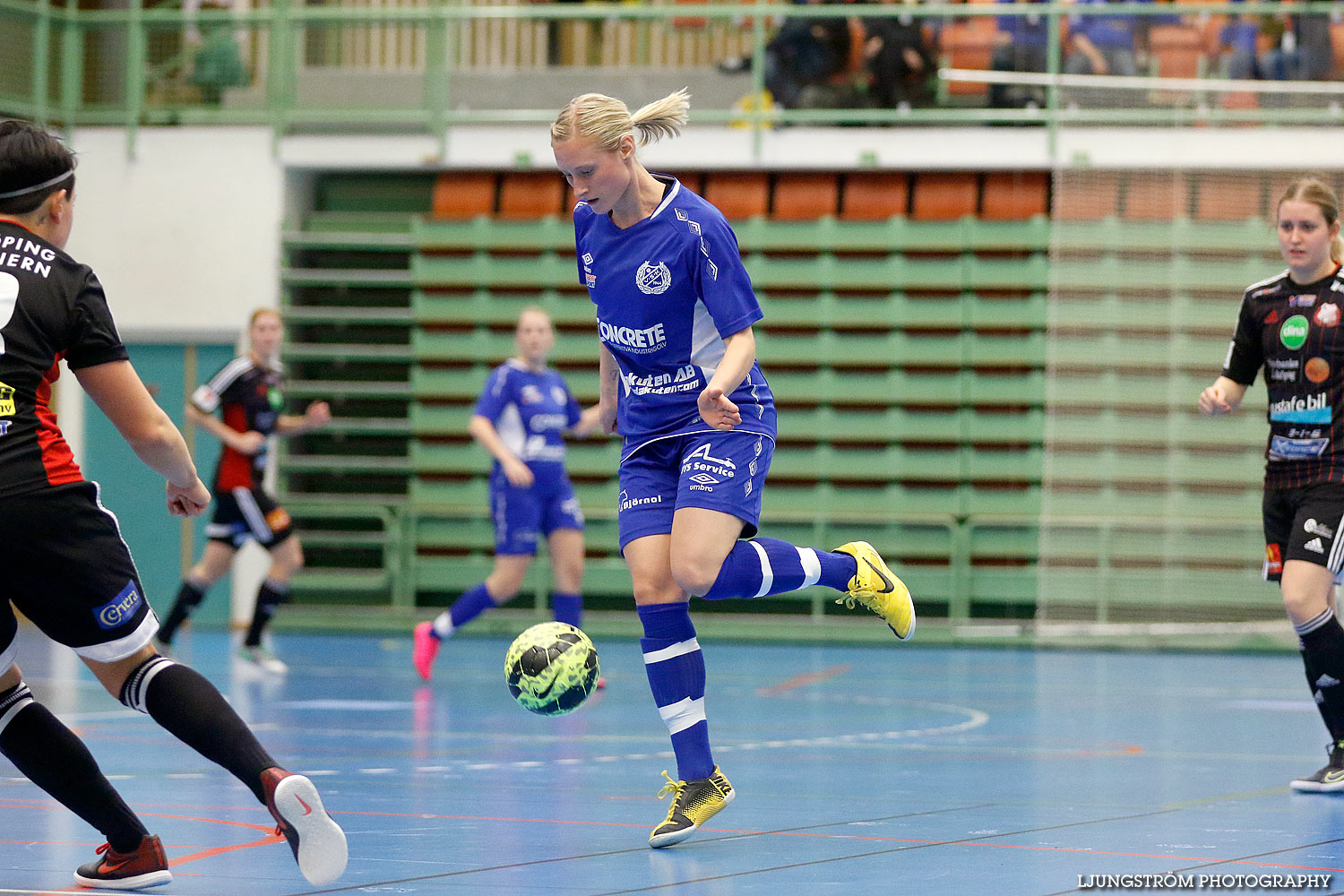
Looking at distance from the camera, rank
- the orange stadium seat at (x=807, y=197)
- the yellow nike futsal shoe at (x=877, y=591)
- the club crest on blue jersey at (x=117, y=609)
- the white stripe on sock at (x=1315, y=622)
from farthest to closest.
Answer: the orange stadium seat at (x=807, y=197) < the white stripe on sock at (x=1315, y=622) < the yellow nike futsal shoe at (x=877, y=591) < the club crest on blue jersey at (x=117, y=609)

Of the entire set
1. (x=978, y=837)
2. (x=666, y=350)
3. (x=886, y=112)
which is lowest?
(x=978, y=837)

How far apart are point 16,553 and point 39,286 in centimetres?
Answer: 56

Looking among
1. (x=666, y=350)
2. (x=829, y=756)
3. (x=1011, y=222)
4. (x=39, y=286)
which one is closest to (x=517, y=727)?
(x=829, y=756)

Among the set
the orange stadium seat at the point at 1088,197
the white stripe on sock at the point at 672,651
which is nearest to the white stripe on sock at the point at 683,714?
the white stripe on sock at the point at 672,651

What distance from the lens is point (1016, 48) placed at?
44.8ft

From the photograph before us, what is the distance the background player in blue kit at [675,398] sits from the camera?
181 inches

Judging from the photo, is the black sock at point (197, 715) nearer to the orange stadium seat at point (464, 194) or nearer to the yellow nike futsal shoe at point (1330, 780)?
the yellow nike futsal shoe at point (1330, 780)

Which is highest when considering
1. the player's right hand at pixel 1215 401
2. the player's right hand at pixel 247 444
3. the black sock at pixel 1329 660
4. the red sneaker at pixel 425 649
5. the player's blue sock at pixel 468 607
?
the player's right hand at pixel 1215 401

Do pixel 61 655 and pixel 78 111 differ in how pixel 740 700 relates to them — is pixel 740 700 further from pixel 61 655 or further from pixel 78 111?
pixel 78 111

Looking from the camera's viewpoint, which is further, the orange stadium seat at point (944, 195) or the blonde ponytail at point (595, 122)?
the orange stadium seat at point (944, 195)

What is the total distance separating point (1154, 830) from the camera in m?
4.73

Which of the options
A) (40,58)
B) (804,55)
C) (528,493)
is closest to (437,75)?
(804,55)

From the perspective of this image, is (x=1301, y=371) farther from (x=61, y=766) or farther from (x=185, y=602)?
(x=185, y=602)

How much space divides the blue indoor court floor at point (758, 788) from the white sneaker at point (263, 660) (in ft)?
0.41
